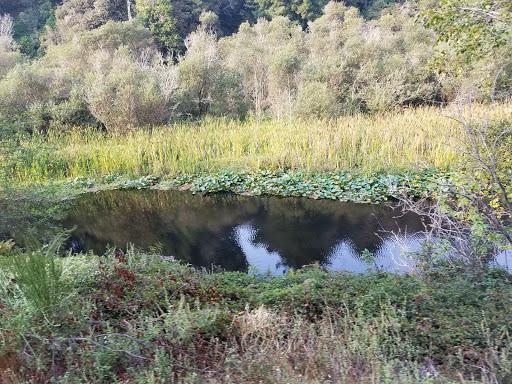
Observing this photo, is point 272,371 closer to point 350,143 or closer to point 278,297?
point 278,297

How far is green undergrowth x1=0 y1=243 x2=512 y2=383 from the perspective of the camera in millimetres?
2152

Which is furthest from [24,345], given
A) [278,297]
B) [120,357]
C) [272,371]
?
[278,297]

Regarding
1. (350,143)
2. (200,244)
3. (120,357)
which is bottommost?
(200,244)

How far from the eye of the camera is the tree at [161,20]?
22781 millimetres

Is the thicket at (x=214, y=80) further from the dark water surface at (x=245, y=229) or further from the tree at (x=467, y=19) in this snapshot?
the tree at (x=467, y=19)

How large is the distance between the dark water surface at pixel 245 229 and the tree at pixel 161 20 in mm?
16910

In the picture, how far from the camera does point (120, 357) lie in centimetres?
230

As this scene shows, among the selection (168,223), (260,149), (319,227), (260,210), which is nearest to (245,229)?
(260,210)

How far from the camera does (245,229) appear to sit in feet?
22.4

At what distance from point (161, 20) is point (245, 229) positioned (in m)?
20.4

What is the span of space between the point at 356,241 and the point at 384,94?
786 cm

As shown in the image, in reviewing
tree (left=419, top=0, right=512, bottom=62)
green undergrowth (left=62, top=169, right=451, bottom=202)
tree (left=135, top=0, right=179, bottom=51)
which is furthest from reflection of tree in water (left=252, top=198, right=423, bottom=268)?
tree (left=135, top=0, right=179, bottom=51)

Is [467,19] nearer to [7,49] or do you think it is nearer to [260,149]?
[260,149]

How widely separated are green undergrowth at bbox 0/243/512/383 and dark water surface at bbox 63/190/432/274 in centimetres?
177
